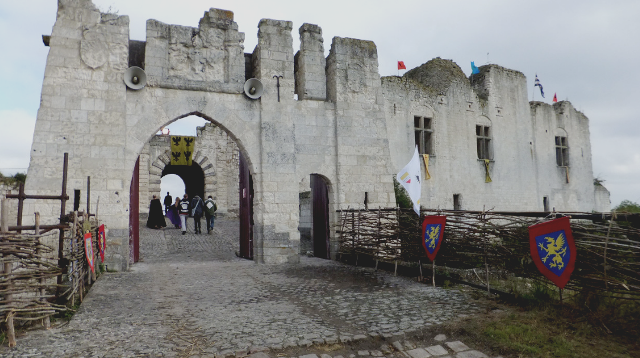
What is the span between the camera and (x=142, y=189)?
18391mm

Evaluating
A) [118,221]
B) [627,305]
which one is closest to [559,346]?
[627,305]

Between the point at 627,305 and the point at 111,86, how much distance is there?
8.86 meters

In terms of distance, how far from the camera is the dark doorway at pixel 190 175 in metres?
22.4

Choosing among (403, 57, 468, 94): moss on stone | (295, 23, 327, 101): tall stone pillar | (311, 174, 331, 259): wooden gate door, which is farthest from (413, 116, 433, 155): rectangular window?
(295, 23, 327, 101): tall stone pillar

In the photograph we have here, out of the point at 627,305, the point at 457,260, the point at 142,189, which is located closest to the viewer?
the point at 627,305

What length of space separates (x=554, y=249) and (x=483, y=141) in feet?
47.0

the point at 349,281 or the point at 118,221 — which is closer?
the point at 349,281

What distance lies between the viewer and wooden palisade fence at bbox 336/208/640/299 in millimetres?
3967

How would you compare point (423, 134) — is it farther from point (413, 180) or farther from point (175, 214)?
point (175, 214)

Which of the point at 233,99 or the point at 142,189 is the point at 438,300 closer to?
the point at 233,99

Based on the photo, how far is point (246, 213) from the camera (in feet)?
33.4

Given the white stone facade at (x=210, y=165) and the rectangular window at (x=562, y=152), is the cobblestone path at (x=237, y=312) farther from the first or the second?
the rectangular window at (x=562, y=152)

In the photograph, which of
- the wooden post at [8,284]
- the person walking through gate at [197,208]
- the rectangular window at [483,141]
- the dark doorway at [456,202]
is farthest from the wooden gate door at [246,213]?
Answer: the rectangular window at [483,141]

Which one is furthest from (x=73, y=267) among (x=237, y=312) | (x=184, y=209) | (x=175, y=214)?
(x=175, y=214)
